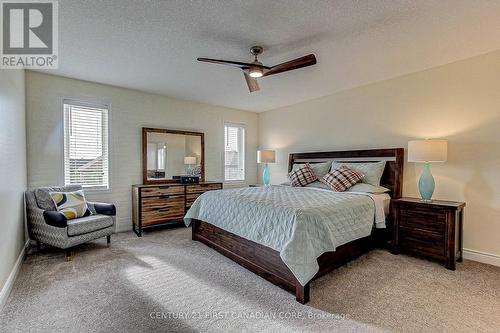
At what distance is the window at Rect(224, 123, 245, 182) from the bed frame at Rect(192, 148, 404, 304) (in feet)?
7.02

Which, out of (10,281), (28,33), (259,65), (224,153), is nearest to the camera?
(10,281)

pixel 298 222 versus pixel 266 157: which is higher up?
pixel 266 157

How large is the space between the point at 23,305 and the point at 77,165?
2.50 metres

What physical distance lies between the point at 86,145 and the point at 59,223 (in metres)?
1.62

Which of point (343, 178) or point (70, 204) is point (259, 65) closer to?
point (343, 178)

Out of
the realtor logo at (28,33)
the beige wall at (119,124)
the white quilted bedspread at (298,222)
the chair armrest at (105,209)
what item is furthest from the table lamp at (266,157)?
the realtor logo at (28,33)

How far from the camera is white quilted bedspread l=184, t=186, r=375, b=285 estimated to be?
222 centimetres

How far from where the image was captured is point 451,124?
3375 mm

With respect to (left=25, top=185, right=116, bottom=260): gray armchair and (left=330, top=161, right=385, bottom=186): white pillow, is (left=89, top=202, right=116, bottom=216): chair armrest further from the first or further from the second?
(left=330, top=161, right=385, bottom=186): white pillow

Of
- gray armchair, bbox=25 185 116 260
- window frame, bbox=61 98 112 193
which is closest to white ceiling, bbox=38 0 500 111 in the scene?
window frame, bbox=61 98 112 193

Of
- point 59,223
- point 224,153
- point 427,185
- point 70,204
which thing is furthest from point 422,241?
point 70,204

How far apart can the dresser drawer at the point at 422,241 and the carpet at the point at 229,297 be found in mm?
155

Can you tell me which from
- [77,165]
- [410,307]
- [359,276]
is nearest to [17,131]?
[77,165]

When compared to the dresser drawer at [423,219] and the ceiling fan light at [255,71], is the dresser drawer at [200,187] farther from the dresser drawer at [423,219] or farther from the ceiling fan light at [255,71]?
the dresser drawer at [423,219]
